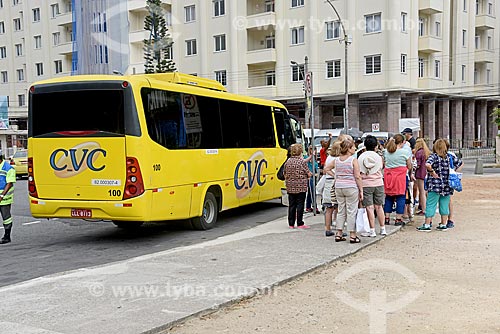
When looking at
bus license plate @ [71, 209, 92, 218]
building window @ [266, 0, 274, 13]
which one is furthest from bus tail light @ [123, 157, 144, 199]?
building window @ [266, 0, 274, 13]

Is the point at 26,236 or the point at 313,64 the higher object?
the point at 313,64

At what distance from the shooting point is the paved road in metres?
8.98

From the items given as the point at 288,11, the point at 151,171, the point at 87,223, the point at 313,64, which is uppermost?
the point at 288,11

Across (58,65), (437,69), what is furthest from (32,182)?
(58,65)

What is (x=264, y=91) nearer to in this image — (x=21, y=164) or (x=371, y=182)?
(x=21, y=164)

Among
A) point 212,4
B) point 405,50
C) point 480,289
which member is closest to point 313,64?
point 405,50

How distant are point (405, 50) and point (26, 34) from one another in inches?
1764

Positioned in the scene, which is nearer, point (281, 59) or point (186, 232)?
point (186, 232)

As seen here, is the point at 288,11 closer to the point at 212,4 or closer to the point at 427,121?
the point at 212,4

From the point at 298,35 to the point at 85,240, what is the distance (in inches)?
1471

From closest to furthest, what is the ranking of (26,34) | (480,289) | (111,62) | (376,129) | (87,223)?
(480,289)
(87,223)
(376,129)
(111,62)
(26,34)

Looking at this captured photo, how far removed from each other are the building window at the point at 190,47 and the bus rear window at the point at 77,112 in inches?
1650

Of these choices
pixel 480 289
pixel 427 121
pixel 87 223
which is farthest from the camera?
pixel 427 121

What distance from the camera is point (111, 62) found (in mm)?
56188
